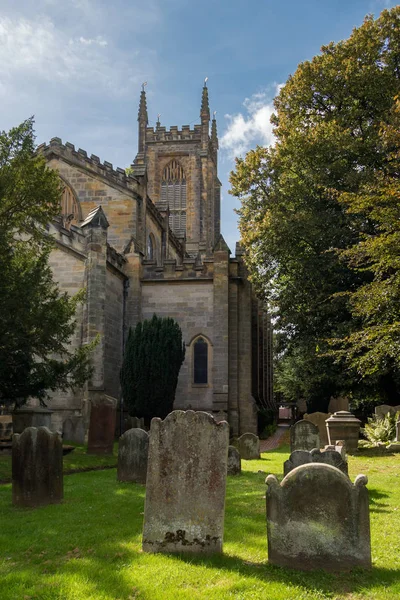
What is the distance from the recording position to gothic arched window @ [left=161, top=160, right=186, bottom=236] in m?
51.6

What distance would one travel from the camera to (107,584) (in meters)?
4.95

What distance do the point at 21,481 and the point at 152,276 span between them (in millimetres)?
17279

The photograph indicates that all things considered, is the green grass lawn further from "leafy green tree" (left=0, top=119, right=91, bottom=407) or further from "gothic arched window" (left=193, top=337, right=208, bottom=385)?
"gothic arched window" (left=193, top=337, right=208, bottom=385)

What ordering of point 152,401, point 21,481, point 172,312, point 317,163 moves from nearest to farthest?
point 21,481 → point 152,401 → point 317,163 → point 172,312

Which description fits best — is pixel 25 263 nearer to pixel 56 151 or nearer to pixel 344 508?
pixel 344 508

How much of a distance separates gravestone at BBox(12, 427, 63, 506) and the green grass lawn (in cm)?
25

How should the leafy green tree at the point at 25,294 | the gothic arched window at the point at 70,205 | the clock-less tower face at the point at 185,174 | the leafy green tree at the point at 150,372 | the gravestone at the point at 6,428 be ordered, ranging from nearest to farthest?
1. the leafy green tree at the point at 25,294
2. the gravestone at the point at 6,428
3. the leafy green tree at the point at 150,372
4. the gothic arched window at the point at 70,205
5. the clock-less tower face at the point at 185,174

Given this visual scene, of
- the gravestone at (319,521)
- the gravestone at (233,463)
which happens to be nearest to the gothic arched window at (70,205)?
the gravestone at (233,463)

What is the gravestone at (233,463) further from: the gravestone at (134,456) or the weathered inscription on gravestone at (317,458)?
the weathered inscription on gravestone at (317,458)

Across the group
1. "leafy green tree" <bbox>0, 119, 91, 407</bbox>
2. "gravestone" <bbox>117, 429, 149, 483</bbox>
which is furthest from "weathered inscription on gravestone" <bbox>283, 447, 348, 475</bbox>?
"leafy green tree" <bbox>0, 119, 91, 407</bbox>

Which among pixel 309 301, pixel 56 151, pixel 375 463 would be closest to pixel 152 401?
pixel 309 301

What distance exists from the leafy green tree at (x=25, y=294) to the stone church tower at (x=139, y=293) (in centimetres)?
456

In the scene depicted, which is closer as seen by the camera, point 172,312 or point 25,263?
point 25,263

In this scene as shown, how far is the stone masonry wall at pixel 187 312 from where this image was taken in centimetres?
2434
